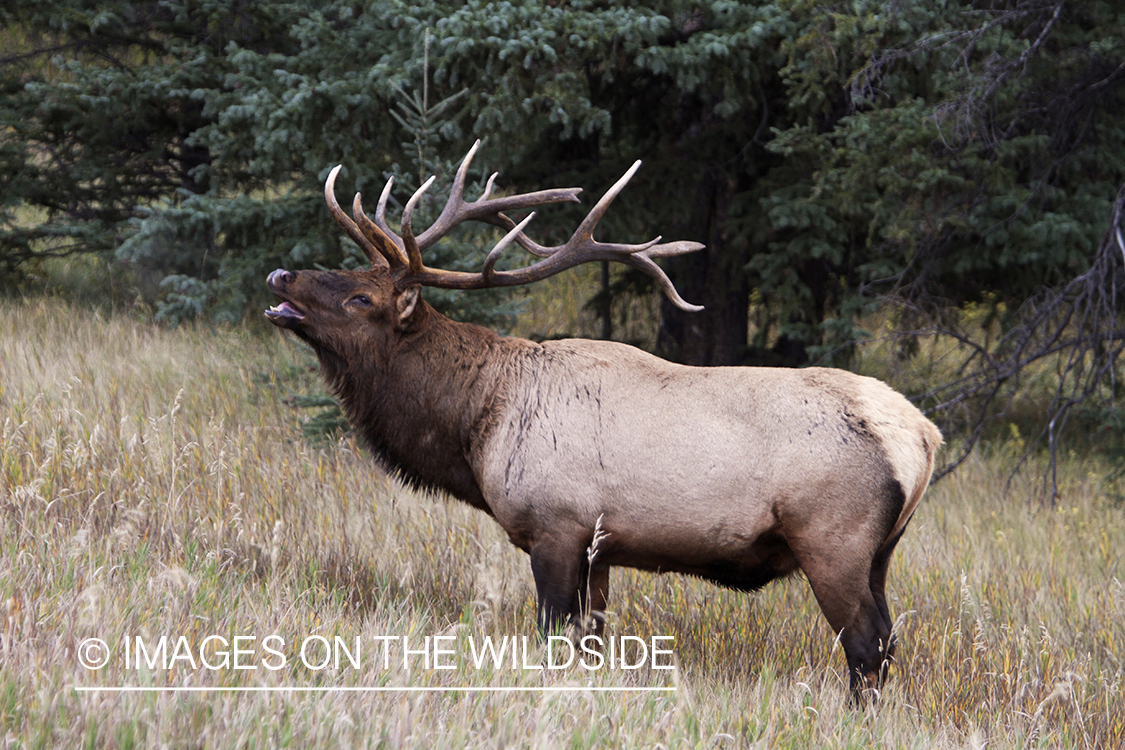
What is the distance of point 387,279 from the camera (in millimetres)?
4668

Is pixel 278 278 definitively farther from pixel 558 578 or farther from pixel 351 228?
pixel 558 578

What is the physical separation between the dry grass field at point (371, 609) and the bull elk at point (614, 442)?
36 cm

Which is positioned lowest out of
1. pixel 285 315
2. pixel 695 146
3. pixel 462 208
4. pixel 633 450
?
pixel 633 450

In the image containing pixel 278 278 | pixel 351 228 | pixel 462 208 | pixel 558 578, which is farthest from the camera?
pixel 462 208

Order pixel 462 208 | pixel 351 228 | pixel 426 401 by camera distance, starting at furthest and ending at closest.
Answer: pixel 462 208 → pixel 351 228 → pixel 426 401

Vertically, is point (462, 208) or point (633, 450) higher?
point (462, 208)

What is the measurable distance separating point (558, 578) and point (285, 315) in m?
1.65

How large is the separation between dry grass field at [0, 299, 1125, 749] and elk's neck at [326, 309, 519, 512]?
0.52 meters

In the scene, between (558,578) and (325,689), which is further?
(558,578)

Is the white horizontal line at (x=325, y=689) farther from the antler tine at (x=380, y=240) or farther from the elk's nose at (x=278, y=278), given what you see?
the antler tine at (x=380, y=240)

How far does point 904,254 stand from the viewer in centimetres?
838

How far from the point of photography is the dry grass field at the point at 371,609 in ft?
9.21

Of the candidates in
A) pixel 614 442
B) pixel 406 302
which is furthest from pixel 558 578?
pixel 406 302

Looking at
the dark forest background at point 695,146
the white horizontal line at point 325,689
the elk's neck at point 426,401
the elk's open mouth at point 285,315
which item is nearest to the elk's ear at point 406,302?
the elk's neck at point 426,401
